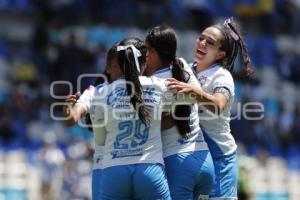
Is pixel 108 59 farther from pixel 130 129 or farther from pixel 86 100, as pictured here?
pixel 130 129

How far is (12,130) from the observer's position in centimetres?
1847

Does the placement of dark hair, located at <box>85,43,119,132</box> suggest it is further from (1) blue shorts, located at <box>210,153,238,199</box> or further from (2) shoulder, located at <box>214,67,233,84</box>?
(1) blue shorts, located at <box>210,153,238,199</box>

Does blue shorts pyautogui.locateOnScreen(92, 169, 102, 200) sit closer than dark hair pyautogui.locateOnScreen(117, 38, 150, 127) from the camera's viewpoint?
No

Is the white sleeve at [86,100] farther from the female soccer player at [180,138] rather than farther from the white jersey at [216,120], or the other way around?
the white jersey at [216,120]

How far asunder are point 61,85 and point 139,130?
29.6ft

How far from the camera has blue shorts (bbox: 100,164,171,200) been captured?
785 centimetres

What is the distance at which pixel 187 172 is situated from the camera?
8.24 m

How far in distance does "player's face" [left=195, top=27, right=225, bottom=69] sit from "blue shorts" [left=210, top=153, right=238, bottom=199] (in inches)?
31.1

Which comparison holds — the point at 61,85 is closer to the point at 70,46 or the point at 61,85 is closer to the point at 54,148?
the point at 54,148

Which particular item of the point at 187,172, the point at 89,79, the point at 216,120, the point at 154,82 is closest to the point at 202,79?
the point at 216,120

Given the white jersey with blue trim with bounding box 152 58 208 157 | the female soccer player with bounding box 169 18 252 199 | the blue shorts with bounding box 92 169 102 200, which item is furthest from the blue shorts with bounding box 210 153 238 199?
the blue shorts with bounding box 92 169 102 200

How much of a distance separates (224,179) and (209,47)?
109 cm

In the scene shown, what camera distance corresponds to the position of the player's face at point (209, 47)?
8.54 meters

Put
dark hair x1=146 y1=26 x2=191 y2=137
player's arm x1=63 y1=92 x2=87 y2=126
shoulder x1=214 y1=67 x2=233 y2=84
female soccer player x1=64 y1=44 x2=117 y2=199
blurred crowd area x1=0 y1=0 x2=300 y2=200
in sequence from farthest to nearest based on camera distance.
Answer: blurred crowd area x1=0 y1=0 x2=300 y2=200 < shoulder x1=214 y1=67 x2=233 y2=84 < dark hair x1=146 y1=26 x2=191 y2=137 < female soccer player x1=64 y1=44 x2=117 y2=199 < player's arm x1=63 y1=92 x2=87 y2=126
